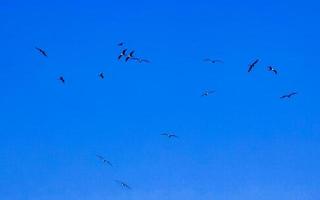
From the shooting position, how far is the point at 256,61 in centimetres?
5172

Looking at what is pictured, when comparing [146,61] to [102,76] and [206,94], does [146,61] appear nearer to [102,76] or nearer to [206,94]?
[102,76]

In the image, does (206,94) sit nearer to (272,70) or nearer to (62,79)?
(272,70)

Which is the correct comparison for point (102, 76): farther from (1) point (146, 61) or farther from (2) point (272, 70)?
(2) point (272, 70)

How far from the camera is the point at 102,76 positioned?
54875mm

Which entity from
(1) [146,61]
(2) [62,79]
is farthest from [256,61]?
(2) [62,79]

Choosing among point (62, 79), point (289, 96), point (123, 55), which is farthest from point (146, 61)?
point (289, 96)

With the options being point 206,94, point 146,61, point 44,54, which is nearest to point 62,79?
point 44,54

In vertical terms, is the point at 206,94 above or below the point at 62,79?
above

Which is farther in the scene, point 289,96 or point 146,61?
point 289,96

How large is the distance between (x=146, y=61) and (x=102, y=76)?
3.33 m

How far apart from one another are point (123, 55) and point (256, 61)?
9.57m

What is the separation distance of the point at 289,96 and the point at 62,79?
59.4ft

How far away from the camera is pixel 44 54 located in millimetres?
53938

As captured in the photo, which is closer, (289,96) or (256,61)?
(256,61)
